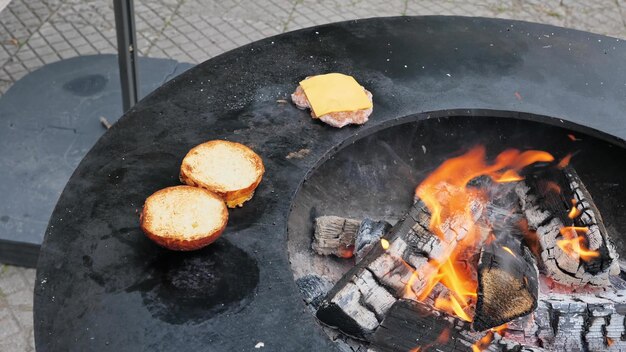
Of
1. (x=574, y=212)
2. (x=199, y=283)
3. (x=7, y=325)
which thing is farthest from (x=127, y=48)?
(x=574, y=212)

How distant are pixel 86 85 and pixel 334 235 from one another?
2.70 meters

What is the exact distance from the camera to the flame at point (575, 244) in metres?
2.63

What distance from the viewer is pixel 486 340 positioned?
2.33m

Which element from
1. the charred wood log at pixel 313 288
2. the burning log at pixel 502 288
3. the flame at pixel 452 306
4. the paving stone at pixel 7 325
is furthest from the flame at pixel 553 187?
the paving stone at pixel 7 325

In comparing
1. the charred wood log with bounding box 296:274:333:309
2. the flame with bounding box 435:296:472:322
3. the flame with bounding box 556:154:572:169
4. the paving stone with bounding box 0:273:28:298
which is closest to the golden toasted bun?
the charred wood log with bounding box 296:274:333:309

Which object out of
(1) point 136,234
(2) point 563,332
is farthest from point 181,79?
(2) point 563,332

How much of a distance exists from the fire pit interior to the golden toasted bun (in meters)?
0.52

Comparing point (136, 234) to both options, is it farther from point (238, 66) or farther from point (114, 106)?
point (114, 106)

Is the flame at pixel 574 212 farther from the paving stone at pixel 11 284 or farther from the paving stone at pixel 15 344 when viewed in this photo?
the paving stone at pixel 11 284

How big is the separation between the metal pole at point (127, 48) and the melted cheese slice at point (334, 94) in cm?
143

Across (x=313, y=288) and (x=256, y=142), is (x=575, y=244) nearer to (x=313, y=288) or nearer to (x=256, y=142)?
(x=313, y=288)

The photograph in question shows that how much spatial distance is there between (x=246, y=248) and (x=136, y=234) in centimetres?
40

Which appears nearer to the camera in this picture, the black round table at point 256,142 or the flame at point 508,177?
the black round table at point 256,142

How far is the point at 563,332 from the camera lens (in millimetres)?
2492
